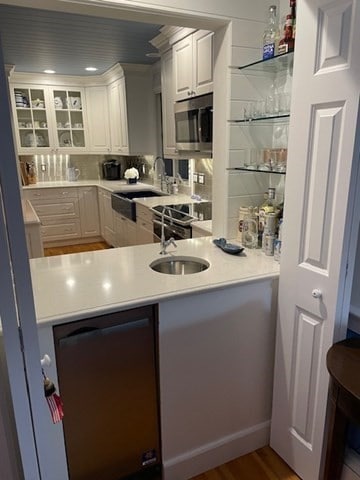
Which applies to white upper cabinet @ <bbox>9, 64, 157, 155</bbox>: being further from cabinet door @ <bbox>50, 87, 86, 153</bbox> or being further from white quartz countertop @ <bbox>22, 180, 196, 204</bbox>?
white quartz countertop @ <bbox>22, 180, 196, 204</bbox>

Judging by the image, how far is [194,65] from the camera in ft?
8.66

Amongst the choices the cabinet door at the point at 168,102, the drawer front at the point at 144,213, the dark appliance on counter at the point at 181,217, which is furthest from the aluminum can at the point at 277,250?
the drawer front at the point at 144,213

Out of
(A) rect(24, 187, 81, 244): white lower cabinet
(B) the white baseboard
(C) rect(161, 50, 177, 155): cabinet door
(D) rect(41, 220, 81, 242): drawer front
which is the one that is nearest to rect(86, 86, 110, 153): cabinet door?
(A) rect(24, 187, 81, 244): white lower cabinet

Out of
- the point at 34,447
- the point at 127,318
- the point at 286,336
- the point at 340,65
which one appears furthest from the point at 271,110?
the point at 34,447

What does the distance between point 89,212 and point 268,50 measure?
427cm

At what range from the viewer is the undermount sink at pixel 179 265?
1.93m

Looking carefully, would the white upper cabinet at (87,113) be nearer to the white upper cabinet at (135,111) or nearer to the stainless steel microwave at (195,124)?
the white upper cabinet at (135,111)

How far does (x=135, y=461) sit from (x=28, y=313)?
4.20 ft

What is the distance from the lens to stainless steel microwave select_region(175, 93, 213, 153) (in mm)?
2429

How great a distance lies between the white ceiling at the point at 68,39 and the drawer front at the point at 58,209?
190cm

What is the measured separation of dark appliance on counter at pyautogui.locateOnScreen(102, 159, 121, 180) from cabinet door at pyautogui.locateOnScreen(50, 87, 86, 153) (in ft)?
1.49

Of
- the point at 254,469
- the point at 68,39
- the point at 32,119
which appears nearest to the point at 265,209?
the point at 254,469

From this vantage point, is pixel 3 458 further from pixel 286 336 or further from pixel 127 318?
pixel 286 336

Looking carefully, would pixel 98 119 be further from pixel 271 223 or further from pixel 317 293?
pixel 317 293
